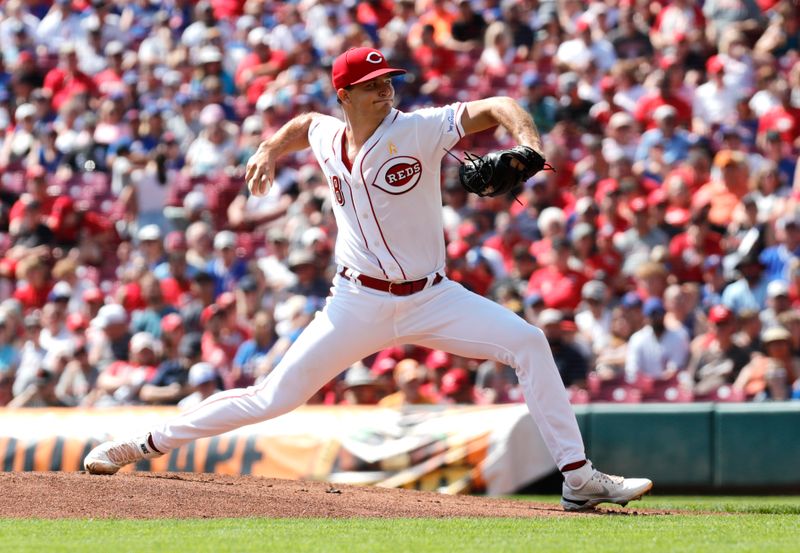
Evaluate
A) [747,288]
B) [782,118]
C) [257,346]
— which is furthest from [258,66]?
[747,288]

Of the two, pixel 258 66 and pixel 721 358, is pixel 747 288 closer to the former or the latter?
pixel 721 358

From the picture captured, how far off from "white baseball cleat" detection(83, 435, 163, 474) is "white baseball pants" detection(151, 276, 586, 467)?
706 millimetres

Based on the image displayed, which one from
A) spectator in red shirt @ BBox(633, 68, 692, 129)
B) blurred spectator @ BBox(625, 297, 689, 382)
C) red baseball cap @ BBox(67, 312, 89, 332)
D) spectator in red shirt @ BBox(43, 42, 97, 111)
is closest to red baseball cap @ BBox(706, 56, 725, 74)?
spectator in red shirt @ BBox(633, 68, 692, 129)

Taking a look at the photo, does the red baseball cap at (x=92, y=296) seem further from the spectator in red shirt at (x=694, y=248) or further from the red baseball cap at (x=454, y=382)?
the spectator in red shirt at (x=694, y=248)

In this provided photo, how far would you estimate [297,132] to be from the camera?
6.17m

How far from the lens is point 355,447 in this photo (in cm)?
852

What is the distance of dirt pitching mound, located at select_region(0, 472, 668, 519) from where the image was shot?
579 centimetres

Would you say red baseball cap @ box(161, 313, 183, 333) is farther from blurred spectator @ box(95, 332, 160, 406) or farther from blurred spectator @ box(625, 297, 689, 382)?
blurred spectator @ box(625, 297, 689, 382)

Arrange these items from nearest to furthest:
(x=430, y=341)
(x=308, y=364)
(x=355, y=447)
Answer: (x=308, y=364) → (x=430, y=341) → (x=355, y=447)

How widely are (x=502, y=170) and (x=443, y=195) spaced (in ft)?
21.8

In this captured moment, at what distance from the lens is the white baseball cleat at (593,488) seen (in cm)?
584

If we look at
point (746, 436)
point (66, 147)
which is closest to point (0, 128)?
point (66, 147)

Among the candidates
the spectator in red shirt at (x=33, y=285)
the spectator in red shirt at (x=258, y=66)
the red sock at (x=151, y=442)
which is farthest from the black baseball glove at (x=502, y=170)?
the spectator in red shirt at (x=258, y=66)

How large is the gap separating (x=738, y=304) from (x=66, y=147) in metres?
7.94
